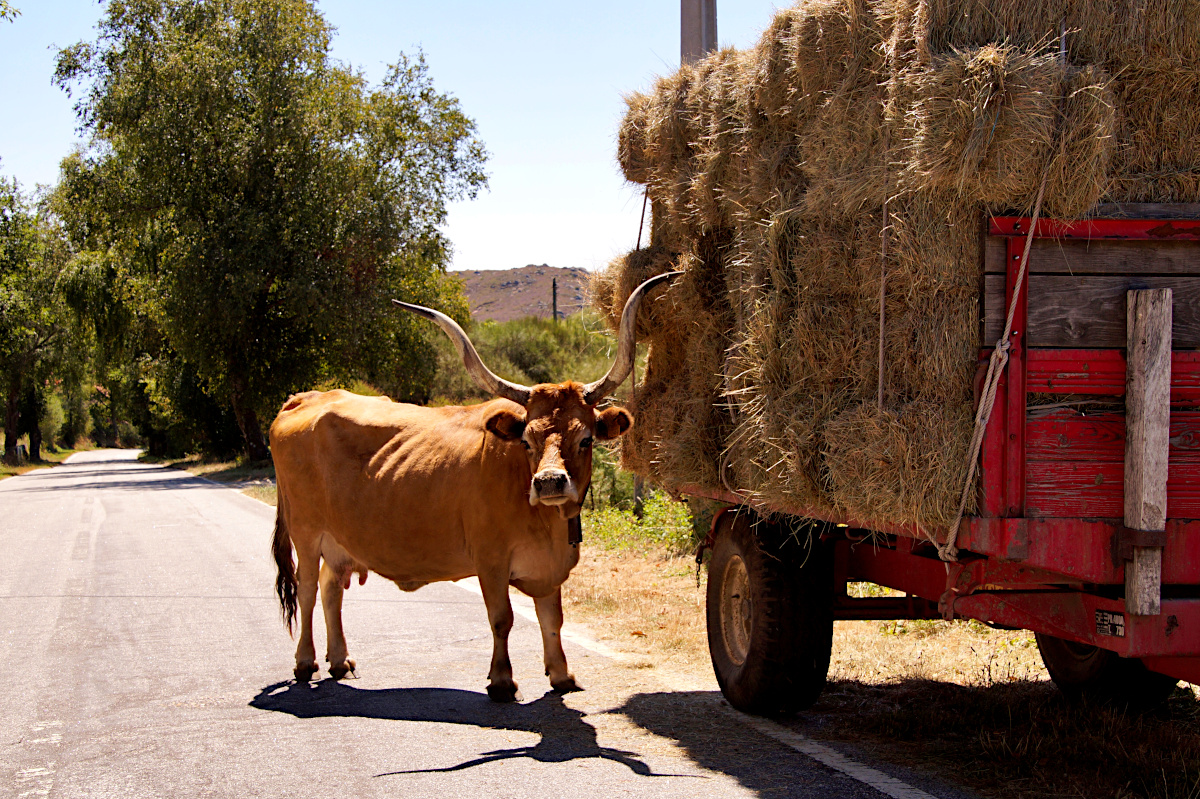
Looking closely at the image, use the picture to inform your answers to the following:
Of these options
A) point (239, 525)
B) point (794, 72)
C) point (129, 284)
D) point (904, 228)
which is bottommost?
point (239, 525)

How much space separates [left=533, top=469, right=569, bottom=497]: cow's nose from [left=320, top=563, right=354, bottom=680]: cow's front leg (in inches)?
93.8

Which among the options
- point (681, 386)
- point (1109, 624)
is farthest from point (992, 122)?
point (681, 386)

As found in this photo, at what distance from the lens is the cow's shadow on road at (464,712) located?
17.3 ft

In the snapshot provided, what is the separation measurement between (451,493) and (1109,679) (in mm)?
3878

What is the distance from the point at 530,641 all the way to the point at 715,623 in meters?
2.37

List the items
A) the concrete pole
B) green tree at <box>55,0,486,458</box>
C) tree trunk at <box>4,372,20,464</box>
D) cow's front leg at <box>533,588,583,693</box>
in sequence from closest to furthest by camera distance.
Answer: cow's front leg at <box>533,588,583,693</box>
the concrete pole
green tree at <box>55,0,486,458</box>
tree trunk at <box>4,372,20,464</box>

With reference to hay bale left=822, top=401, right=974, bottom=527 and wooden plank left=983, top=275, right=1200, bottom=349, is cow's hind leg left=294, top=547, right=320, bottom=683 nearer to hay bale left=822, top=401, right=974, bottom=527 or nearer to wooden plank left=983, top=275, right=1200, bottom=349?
hay bale left=822, top=401, right=974, bottom=527

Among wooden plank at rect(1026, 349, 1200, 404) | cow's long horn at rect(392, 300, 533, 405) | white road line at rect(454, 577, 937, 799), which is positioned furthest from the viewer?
cow's long horn at rect(392, 300, 533, 405)

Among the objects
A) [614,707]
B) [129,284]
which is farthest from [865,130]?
[129,284]

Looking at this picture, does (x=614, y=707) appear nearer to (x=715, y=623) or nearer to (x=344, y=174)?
(x=715, y=623)

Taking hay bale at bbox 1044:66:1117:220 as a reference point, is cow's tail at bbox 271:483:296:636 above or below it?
below

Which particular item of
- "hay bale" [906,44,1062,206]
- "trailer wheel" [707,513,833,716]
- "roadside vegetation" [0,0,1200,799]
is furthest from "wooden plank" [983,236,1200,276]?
"roadside vegetation" [0,0,1200,799]

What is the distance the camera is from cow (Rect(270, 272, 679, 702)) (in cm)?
613

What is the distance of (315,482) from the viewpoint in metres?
7.38
